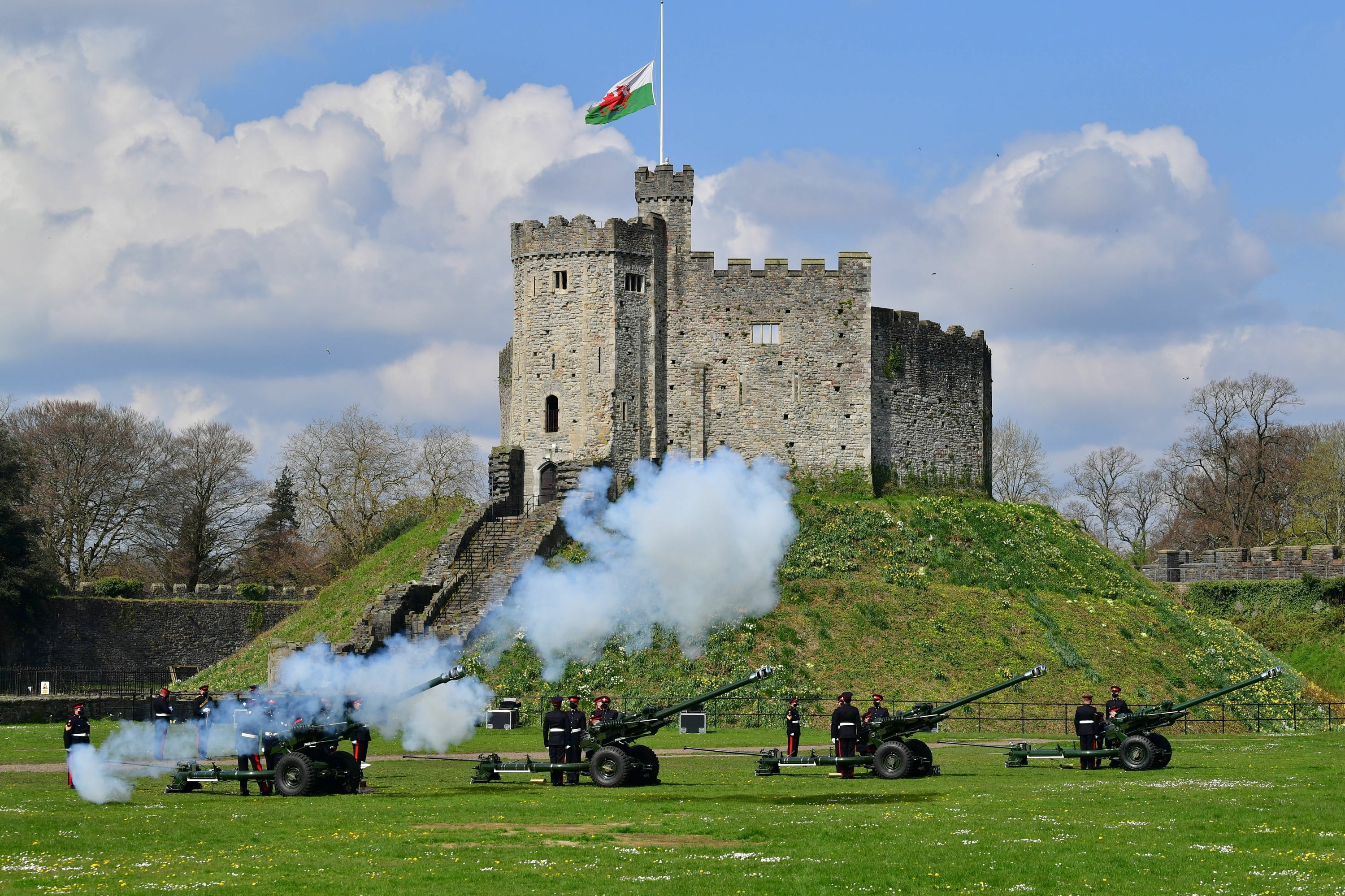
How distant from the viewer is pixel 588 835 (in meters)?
20.7

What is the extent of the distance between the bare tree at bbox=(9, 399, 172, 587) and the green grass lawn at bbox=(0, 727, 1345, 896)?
61308mm

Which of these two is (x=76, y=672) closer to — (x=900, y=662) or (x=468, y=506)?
(x=468, y=506)

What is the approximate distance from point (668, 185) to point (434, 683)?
32.8 metres

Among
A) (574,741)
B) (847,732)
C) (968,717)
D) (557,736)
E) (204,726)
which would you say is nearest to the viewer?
(557,736)

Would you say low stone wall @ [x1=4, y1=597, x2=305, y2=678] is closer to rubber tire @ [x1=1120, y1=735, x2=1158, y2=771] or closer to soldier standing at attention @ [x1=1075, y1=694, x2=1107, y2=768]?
soldier standing at attention @ [x1=1075, y1=694, x2=1107, y2=768]

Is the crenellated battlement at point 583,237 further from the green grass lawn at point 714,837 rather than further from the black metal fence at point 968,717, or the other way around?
the green grass lawn at point 714,837

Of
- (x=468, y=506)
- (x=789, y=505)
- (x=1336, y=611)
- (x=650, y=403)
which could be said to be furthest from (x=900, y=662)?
(x=1336, y=611)

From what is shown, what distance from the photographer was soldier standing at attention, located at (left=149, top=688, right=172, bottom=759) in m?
31.9

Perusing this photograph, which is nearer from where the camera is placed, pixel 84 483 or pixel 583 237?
pixel 583 237

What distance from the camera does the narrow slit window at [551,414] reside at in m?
56.1

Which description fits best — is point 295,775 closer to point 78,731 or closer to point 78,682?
point 78,731

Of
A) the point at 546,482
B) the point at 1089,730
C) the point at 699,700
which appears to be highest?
the point at 546,482

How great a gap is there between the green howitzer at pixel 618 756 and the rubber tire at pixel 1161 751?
28.3ft

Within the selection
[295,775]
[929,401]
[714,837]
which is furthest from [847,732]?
[929,401]
